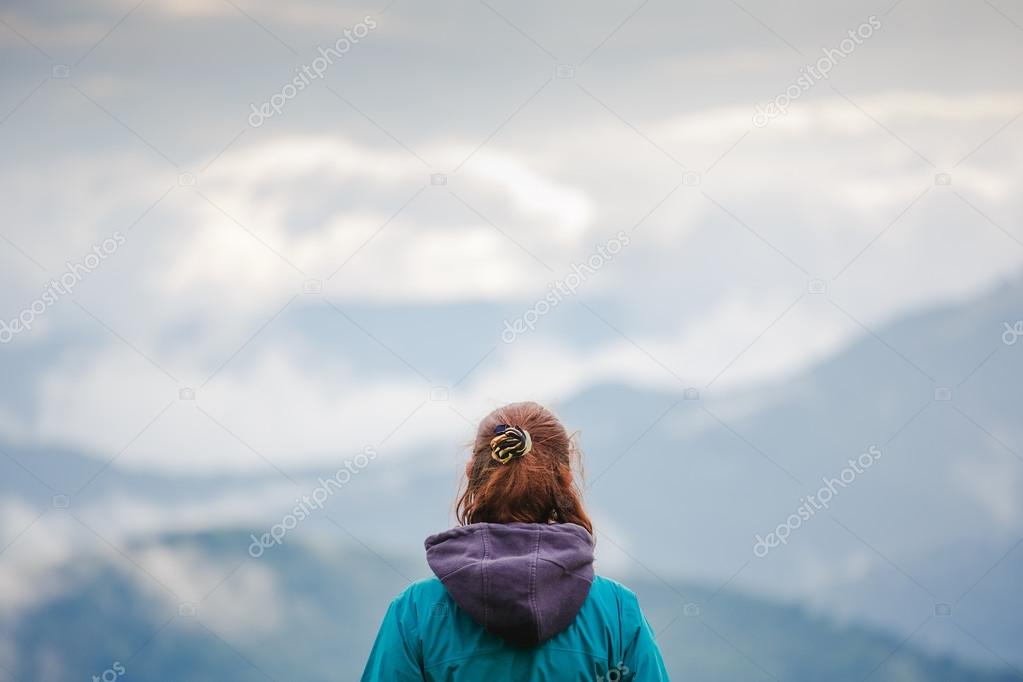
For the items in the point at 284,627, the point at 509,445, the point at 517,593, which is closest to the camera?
the point at 517,593

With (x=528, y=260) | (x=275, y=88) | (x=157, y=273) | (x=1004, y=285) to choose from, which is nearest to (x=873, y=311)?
(x=1004, y=285)

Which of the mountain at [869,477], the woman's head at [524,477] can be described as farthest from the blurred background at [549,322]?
the woman's head at [524,477]

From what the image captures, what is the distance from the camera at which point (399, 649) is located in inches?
70.2

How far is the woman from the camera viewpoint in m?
1.71

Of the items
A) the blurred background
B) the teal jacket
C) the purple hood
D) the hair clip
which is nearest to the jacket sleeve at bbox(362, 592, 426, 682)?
the teal jacket

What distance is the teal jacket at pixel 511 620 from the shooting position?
1.71 meters

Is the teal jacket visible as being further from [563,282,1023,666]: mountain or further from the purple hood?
[563,282,1023,666]: mountain

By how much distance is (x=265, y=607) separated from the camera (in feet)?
15.0

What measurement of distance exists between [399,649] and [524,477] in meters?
0.39

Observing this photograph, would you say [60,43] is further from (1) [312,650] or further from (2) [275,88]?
(1) [312,650]

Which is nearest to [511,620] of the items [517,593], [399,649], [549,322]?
[517,593]

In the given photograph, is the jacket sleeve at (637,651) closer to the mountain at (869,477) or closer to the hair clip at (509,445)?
the hair clip at (509,445)

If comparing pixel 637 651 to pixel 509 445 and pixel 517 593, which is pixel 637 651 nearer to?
pixel 517 593

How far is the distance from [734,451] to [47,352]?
3391 mm
